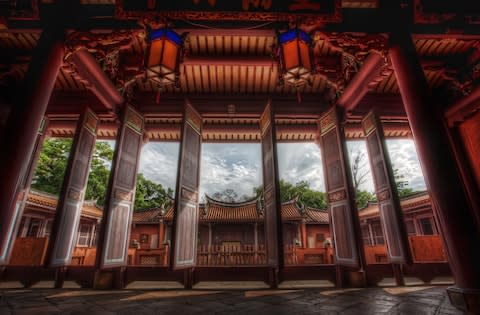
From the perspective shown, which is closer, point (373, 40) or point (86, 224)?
point (373, 40)

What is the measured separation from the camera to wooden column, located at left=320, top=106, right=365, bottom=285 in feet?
17.4

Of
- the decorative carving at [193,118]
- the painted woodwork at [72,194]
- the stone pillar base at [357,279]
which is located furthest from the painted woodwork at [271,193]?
the painted woodwork at [72,194]

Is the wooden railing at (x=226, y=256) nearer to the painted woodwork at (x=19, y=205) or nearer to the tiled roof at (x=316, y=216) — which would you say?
the painted woodwork at (x=19, y=205)

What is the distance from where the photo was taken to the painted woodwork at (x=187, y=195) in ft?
17.6

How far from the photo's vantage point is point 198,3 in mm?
4262

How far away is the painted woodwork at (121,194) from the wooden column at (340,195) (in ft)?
16.5

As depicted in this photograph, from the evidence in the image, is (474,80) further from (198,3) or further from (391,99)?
(198,3)

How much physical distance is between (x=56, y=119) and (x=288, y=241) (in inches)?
516

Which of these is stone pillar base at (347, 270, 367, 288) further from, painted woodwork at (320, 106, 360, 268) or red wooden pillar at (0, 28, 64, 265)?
red wooden pillar at (0, 28, 64, 265)

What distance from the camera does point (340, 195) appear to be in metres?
5.84

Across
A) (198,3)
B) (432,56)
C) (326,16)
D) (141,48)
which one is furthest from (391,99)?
(141,48)

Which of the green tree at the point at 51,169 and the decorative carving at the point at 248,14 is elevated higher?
the green tree at the point at 51,169

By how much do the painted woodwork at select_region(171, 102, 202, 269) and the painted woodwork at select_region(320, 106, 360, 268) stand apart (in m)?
3.43

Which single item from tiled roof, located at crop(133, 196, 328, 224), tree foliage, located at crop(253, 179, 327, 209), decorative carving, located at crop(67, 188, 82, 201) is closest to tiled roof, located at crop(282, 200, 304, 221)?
tiled roof, located at crop(133, 196, 328, 224)
